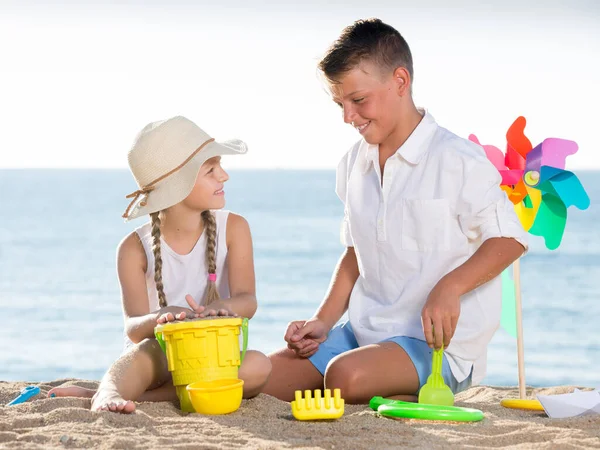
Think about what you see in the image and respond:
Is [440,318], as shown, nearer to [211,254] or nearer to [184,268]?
[211,254]

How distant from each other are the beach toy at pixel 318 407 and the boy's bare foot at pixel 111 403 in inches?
19.6

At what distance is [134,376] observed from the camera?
9.97 ft

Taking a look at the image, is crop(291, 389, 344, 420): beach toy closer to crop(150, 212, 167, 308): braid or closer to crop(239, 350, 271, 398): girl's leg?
crop(239, 350, 271, 398): girl's leg

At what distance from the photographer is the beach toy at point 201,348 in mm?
2811

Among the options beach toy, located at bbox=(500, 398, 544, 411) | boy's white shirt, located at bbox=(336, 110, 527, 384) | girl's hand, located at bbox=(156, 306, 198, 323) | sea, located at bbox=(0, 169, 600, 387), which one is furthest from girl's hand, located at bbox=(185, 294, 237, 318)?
sea, located at bbox=(0, 169, 600, 387)

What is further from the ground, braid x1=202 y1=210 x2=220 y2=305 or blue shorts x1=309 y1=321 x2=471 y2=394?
braid x1=202 y1=210 x2=220 y2=305

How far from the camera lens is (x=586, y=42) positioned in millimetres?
24219

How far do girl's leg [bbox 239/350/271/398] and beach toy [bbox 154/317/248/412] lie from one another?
0.54 feet

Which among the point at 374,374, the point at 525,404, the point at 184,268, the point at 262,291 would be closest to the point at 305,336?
the point at 374,374

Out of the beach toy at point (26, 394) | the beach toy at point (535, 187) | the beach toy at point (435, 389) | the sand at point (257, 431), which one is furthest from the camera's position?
the beach toy at point (535, 187)

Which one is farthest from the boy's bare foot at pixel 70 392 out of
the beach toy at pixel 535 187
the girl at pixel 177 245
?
the beach toy at pixel 535 187

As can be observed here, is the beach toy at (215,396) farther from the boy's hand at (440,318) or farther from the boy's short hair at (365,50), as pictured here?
the boy's short hair at (365,50)

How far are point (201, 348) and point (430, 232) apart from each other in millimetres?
969

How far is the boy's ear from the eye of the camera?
3320mm
